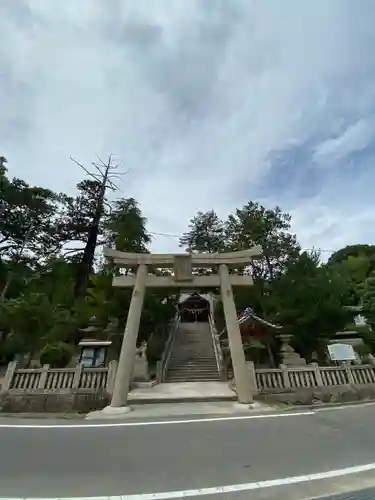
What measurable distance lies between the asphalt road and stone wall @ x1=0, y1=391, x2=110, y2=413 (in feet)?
5.22

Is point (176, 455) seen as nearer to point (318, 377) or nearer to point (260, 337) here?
point (318, 377)

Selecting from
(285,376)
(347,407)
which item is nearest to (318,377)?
(285,376)

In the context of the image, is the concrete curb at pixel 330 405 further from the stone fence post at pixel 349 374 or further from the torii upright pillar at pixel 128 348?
the torii upright pillar at pixel 128 348

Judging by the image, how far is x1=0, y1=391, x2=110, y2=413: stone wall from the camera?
714 cm

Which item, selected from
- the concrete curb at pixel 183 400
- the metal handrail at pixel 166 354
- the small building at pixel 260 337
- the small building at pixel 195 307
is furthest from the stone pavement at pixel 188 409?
the small building at pixel 195 307

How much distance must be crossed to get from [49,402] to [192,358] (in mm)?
8371

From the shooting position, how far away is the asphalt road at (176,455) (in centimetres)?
287

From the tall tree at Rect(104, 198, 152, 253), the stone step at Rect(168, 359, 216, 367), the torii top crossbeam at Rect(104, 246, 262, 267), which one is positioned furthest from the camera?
the tall tree at Rect(104, 198, 152, 253)

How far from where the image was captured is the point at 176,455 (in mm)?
3715

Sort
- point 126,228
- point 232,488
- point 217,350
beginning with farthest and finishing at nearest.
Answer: point 126,228
point 217,350
point 232,488

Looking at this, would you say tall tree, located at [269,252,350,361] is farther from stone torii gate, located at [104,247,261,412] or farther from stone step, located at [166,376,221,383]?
stone torii gate, located at [104,247,261,412]

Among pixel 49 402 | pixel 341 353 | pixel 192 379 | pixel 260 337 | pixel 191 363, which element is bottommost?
pixel 49 402

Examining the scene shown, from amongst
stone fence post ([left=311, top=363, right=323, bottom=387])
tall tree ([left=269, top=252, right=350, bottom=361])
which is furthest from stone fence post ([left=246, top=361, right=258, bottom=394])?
tall tree ([left=269, top=252, right=350, bottom=361])

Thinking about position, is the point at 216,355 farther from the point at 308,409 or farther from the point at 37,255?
the point at 37,255
